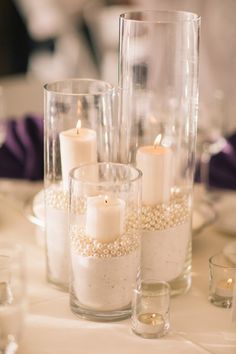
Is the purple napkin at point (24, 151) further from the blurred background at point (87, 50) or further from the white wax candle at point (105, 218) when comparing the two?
the white wax candle at point (105, 218)

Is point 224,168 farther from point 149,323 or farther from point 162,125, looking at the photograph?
point 149,323

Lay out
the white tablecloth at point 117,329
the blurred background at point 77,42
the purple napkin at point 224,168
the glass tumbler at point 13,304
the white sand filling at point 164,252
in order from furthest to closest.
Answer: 1. the blurred background at point 77,42
2. the purple napkin at point 224,168
3. the white sand filling at point 164,252
4. the white tablecloth at point 117,329
5. the glass tumbler at point 13,304

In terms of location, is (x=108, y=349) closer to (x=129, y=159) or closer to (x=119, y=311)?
(x=119, y=311)

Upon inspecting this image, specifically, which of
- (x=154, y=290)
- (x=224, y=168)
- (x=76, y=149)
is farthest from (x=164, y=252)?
(x=224, y=168)

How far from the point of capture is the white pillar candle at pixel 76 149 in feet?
3.99

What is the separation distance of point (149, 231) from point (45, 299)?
20 centimetres

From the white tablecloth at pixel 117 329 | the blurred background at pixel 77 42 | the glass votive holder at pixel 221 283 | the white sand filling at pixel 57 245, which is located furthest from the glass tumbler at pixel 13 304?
the blurred background at pixel 77 42

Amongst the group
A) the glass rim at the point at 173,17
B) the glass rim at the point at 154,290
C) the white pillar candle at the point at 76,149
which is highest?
the glass rim at the point at 173,17

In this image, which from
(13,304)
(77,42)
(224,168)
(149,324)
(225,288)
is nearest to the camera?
(13,304)

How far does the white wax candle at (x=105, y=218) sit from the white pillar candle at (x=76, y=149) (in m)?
0.13

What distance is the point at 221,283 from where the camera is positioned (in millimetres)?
1202

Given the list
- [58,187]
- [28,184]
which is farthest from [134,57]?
[28,184]

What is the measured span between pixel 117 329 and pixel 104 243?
0.42 ft

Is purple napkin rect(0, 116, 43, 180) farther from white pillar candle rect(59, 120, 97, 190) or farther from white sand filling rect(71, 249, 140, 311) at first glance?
white sand filling rect(71, 249, 140, 311)
